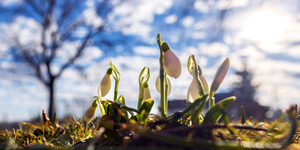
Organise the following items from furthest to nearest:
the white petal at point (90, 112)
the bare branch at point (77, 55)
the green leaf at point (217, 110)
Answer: the bare branch at point (77, 55)
the white petal at point (90, 112)
the green leaf at point (217, 110)

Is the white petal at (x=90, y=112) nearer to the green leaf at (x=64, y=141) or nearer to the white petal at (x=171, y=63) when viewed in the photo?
the green leaf at (x=64, y=141)

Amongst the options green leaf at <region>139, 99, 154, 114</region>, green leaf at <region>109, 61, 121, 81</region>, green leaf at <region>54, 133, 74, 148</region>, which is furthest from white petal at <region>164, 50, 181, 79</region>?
green leaf at <region>54, 133, 74, 148</region>

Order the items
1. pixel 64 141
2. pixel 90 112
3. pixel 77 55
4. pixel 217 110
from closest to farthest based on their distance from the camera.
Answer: pixel 217 110, pixel 64 141, pixel 90 112, pixel 77 55

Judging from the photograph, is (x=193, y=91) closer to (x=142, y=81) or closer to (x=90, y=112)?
(x=142, y=81)

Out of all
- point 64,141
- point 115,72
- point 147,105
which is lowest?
point 64,141

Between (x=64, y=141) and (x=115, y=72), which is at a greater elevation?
(x=115, y=72)

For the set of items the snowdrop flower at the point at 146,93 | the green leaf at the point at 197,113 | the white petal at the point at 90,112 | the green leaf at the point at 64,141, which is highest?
the snowdrop flower at the point at 146,93

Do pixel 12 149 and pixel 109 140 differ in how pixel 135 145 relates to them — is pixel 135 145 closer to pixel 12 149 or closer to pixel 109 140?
pixel 109 140

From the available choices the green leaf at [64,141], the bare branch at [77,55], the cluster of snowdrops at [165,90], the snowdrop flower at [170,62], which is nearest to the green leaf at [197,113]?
the cluster of snowdrops at [165,90]

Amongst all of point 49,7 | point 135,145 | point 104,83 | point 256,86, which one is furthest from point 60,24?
point 256,86

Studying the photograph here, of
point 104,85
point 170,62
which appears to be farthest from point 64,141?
point 170,62
